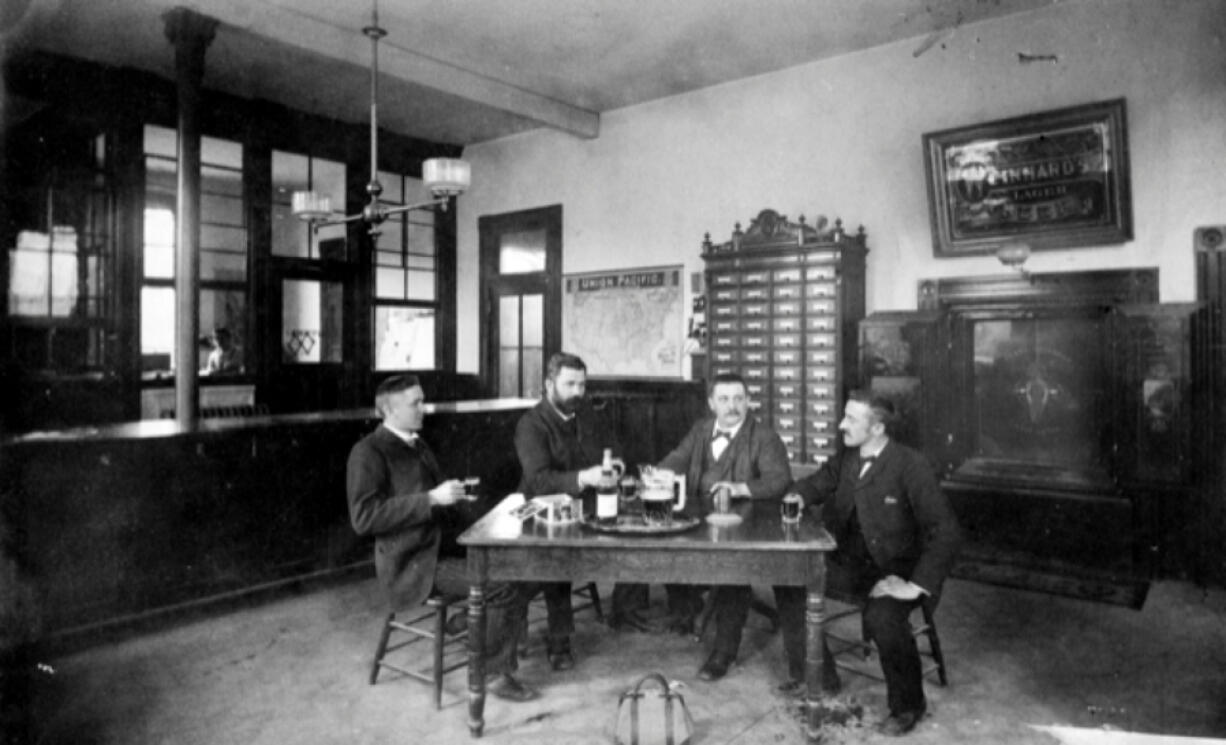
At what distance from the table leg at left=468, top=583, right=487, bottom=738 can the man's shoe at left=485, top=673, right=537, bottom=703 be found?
0.30 m

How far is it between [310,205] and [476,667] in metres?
3.66

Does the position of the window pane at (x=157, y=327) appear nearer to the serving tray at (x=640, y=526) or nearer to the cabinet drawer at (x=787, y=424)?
the cabinet drawer at (x=787, y=424)

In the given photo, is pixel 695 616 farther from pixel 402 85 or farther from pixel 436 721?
pixel 402 85

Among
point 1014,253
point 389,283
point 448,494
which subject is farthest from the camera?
point 389,283

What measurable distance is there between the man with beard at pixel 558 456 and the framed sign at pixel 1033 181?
3253 millimetres

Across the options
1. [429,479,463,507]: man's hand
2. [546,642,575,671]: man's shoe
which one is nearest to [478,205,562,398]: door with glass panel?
[546,642,575,671]: man's shoe

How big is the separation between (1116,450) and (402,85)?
20.6 ft

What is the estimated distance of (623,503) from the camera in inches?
134

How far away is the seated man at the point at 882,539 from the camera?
3.06m

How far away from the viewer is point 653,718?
2.81 meters

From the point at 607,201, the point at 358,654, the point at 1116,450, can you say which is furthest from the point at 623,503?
the point at 607,201

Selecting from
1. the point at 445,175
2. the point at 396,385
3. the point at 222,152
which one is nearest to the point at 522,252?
the point at 222,152

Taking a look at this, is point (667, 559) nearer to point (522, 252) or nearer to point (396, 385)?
point (396, 385)

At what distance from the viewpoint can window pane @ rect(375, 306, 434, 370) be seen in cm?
878
